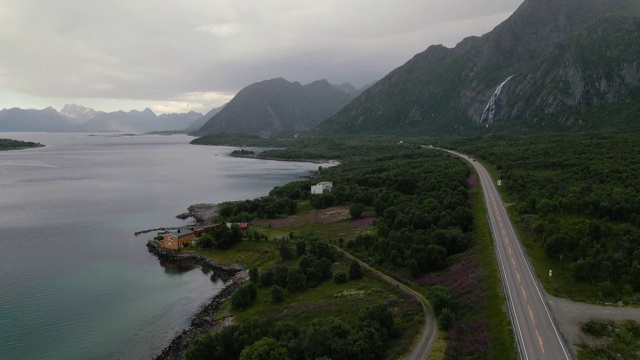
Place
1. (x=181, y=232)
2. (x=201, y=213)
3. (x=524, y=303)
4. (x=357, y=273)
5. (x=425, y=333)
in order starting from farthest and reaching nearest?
(x=201, y=213) → (x=181, y=232) → (x=357, y=273) → (x=524, y=303) → (x=425, y=333)

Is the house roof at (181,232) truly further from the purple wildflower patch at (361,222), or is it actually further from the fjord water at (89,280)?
the purple wildflower patch at (361,222)

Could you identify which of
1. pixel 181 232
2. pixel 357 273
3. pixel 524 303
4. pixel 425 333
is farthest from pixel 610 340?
pixel 181 232

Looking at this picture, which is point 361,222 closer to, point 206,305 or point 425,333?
point 206,305

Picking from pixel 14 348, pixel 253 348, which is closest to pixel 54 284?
pixel 14 348

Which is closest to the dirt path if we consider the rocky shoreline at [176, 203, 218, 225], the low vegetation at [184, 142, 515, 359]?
the low vegetation at [184, 142, 515, 359]

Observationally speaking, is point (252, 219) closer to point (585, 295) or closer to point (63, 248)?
point (63, 248)

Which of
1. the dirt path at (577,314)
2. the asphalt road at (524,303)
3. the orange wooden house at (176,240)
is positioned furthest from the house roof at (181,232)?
the dirt path at (577,314)
